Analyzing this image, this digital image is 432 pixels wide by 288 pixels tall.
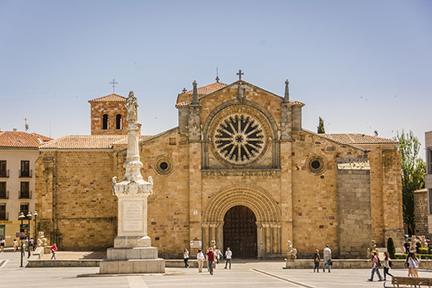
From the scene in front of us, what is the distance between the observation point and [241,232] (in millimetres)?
43156

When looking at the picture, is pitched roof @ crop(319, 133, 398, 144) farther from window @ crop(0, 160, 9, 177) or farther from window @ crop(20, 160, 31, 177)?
window @ crop(0, 160, 9, 177)

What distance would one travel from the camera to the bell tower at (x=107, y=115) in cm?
5641

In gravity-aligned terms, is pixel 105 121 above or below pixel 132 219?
above

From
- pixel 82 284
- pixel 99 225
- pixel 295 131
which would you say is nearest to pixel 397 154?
pixel 295 131

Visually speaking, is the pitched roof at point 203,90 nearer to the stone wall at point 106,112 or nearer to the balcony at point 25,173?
the stone wall at point 106,112

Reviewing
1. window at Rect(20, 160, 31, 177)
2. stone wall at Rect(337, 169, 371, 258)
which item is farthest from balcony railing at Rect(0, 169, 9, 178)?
stone wall at Rect(337, 169, 371, 258)

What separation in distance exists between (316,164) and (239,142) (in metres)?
4.36

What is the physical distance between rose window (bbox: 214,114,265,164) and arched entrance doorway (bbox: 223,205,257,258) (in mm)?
2898

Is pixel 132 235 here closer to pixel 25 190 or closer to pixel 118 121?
pixel 118 121

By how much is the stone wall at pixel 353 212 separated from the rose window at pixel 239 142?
466 cm

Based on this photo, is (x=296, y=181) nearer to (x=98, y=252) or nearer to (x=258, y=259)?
(x=258, y=259)

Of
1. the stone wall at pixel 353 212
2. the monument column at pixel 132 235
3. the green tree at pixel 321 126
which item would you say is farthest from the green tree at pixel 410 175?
the monument column at pixel 132 235

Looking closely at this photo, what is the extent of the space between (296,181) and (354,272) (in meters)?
10.1

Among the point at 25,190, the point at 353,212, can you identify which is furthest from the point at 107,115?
the point at 353,212
